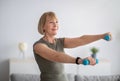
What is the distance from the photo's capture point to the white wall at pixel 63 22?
355 centimetres

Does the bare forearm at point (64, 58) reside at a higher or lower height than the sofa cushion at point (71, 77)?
higher

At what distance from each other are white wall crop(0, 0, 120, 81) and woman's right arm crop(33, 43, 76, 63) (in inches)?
85.5

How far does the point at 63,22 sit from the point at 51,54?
91.5 inches

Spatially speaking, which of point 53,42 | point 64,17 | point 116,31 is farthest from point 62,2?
point 53,42

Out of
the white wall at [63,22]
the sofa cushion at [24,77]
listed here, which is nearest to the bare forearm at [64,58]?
the sofa cushion at [24,77]

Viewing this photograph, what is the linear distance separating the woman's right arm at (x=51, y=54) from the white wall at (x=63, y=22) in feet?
7.12

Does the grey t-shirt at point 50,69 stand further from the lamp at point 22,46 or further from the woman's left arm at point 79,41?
the lamp at point 22,46

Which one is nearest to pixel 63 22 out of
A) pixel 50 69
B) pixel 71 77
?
pixel 71 77

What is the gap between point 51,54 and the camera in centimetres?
132

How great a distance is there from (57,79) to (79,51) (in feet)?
7.34

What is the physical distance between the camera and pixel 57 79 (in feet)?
4.79

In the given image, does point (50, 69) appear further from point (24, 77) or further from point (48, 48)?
point (24, 77)

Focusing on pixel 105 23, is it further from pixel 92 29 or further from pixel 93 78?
pixel 93 78

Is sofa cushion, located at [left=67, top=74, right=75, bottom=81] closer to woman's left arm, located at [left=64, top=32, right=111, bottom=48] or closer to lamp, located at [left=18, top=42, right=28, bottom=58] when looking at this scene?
lamp, located at [left=18, top=42, right=28, bottom=58]
